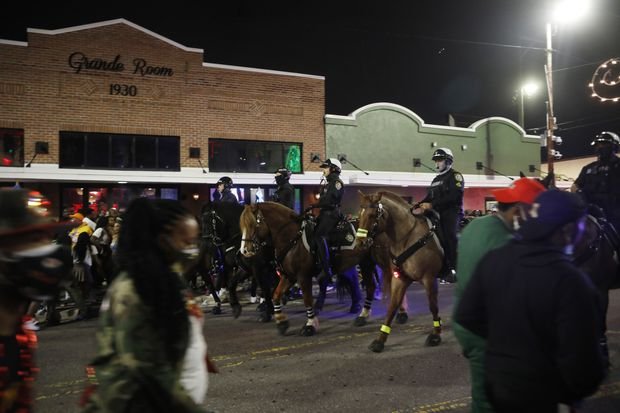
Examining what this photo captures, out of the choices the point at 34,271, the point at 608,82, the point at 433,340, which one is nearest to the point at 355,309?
the point at 433,340

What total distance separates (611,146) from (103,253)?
36.1ft

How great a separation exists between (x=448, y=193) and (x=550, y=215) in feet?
19.3

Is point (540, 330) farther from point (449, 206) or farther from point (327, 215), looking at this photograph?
point (327, 215)

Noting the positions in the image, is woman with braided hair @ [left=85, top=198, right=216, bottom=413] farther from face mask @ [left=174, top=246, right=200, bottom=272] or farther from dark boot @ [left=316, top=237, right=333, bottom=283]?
dark boot @ [left=316, top=237, right=333, bottom=283]

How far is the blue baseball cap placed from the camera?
2408mm

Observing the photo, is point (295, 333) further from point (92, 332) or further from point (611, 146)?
point (611, 146)

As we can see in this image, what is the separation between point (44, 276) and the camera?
2.56 meters

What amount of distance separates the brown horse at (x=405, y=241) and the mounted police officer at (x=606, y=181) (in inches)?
94.2

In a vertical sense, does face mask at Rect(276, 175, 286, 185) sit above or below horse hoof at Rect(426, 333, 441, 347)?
above

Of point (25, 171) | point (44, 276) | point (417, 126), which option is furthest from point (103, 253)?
point (417, 126)

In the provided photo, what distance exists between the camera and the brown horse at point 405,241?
25.1 feet

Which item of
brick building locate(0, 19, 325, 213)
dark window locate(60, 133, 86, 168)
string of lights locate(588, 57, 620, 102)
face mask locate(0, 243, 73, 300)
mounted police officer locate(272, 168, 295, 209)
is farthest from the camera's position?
string of lights locate(588, 57, 620, 102)

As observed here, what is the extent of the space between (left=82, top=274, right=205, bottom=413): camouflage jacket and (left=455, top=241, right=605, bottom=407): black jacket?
148cm

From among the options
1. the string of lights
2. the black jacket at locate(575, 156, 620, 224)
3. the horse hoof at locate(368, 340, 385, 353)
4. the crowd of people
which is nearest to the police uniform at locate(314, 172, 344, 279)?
the horse hoof at locate(368, 340, 385, 353)
